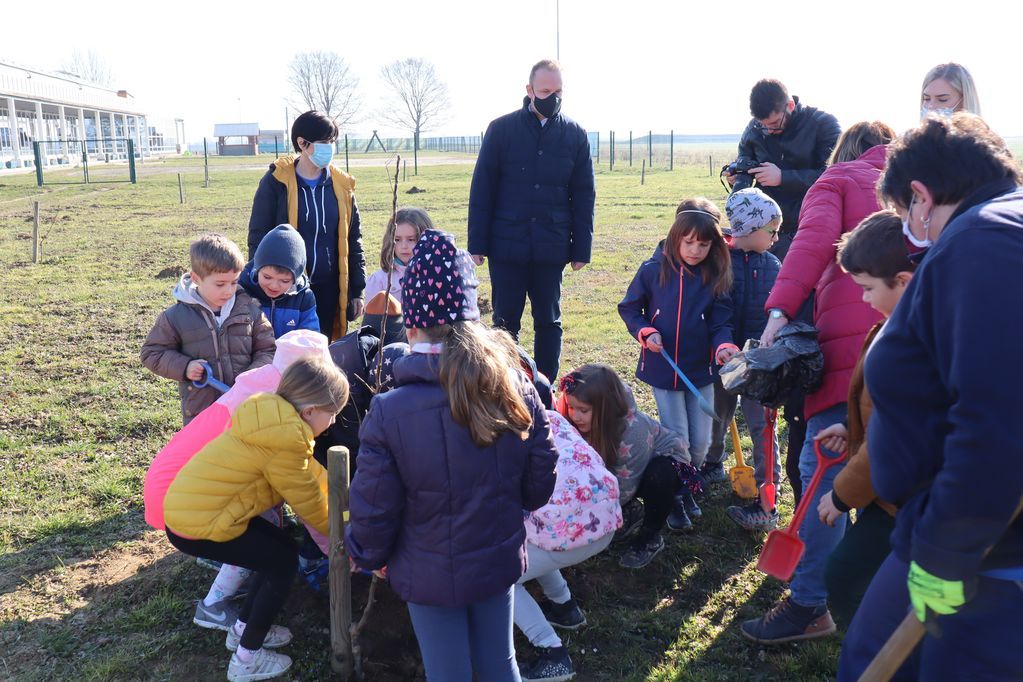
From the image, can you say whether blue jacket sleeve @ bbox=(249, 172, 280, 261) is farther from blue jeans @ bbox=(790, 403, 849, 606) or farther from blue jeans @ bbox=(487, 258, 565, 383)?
blue jeans @ bbox=(790, 403, 849, 606)

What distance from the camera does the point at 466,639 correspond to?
7.80ft

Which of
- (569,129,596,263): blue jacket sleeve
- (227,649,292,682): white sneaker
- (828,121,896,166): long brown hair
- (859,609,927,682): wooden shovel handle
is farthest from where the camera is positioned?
(569,129,596,263): blue jacket sleeve

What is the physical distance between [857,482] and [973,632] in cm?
70

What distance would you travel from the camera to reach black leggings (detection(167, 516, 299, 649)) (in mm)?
2840

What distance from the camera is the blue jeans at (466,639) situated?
2.33 metres

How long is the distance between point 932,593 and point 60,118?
57.8 metres

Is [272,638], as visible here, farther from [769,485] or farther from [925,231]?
[925,231]

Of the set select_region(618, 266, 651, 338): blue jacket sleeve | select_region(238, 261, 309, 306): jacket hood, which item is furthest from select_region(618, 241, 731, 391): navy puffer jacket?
select_region(238, 261, 309, 306): jacket hood

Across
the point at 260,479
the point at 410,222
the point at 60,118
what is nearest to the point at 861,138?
the point at 410,222

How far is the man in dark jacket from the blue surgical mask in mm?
947

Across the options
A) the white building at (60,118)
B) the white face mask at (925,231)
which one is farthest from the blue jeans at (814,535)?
the white building at (60,118)

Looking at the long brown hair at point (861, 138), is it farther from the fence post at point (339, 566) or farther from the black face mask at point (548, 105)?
the fence post at point (339, 566)

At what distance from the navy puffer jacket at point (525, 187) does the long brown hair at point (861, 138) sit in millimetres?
2007

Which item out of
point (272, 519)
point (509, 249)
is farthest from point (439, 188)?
point (272, 519)
